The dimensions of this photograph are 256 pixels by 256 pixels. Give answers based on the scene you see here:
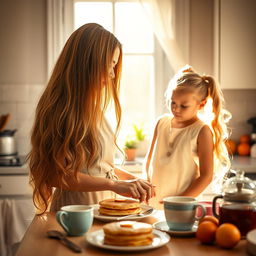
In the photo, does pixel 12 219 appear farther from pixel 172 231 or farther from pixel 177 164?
pixel 172 231

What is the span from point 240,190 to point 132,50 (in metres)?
2.60

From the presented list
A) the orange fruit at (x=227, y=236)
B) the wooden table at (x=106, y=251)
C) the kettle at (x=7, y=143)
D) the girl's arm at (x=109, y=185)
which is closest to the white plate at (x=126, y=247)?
the wooden table at (x=106, y=251)

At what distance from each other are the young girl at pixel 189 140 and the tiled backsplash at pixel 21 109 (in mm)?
1597

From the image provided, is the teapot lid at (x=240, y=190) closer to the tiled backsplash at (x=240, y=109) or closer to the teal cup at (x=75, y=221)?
the teal cup at (x=75, y=221)

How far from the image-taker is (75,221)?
1.28 m

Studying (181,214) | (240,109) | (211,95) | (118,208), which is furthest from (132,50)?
(181,214)

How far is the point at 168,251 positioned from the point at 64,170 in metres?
0.57

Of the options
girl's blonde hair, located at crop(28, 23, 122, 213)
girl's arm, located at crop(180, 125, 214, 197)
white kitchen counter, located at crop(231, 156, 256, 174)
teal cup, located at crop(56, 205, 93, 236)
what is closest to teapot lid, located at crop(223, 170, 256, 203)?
teal cup, located at crop(56, 205, 93, 236)

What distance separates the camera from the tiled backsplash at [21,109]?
3.67m

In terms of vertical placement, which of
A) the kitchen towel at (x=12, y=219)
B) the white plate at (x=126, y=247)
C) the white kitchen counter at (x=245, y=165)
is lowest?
the kitchen towel at (x=12, y=219)

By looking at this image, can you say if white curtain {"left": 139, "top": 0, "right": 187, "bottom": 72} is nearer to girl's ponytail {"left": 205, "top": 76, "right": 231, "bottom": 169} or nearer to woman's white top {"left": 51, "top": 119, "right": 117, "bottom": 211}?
girl's ponytail {"left": 205, "top": 76, "right": 231, "bottom": 169}

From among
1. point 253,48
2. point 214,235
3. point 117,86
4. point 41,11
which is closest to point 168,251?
point 214,235

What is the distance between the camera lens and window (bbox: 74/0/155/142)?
369cm

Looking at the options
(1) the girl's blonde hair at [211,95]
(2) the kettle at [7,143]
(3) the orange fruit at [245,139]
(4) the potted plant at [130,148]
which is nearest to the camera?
(1) the girl's blonde hair at [211,95]
